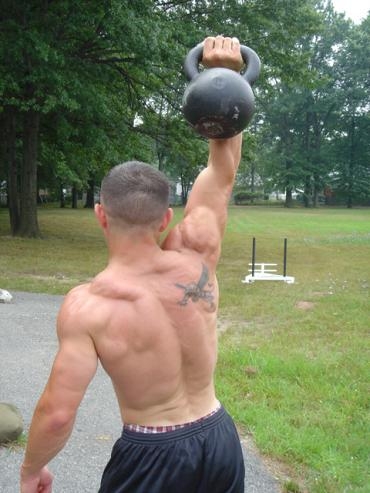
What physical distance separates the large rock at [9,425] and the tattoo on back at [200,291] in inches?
103

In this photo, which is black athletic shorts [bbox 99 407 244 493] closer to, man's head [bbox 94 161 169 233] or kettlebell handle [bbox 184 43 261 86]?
man's head [bbox 94 161 169 233]

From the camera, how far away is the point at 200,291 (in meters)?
2.16

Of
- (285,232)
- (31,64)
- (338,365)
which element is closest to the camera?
(338,365)

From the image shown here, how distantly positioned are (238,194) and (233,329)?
61159mm

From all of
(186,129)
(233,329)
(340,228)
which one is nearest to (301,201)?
(340,228)

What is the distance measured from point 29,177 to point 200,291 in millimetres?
17477

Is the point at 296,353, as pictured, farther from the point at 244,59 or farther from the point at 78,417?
the point at 244,59

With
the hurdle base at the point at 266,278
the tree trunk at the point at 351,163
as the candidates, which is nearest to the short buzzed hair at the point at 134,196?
the hurdle base at the point at 266,278

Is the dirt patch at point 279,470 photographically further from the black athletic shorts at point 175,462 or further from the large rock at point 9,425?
the black athletic shorts at point 175,462

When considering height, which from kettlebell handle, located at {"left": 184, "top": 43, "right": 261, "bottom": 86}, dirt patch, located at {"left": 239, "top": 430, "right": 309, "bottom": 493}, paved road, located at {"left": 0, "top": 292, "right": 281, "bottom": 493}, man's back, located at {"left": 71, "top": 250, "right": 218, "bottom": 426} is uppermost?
kettlebell handle, located at {"left": 184, "top": 43, "right": 261, "bottom": 86}

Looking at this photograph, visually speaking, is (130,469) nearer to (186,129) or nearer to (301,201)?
(186,129)

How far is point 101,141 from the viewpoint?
18.0 metres

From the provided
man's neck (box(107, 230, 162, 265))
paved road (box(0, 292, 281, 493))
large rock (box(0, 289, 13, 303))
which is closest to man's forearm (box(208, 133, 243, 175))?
man's neck (box(107, 230, 162, 265))

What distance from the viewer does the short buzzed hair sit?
2.00 meters
